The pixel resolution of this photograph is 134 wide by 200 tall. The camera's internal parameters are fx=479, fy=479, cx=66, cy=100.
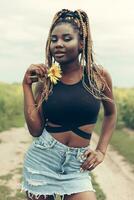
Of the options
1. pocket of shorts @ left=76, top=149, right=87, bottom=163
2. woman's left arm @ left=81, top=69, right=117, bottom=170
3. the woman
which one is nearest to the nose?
the woman

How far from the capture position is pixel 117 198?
7516 millimetres

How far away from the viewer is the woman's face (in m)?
3.03

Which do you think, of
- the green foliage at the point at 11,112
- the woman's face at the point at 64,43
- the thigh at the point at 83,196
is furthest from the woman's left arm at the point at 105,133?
the green foliage at the point at 11,112

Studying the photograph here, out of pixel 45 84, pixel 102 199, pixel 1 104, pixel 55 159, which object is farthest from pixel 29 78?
pixel 1 104

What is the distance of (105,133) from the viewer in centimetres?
338

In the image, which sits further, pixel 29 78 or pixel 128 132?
pixel 128 132

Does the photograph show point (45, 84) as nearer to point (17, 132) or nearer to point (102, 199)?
point (102, 199)

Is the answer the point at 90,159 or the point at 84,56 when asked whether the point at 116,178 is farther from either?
the point at 84,56

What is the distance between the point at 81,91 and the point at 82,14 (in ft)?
1.74

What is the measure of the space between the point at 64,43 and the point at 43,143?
25.8 inches

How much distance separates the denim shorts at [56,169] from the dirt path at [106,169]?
14.7ft

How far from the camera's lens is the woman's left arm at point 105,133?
3096 mm

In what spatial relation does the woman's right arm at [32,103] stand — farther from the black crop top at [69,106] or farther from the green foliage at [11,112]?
the green foliage at [11,112]

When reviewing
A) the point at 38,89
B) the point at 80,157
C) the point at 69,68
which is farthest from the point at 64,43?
the point at 80,157
